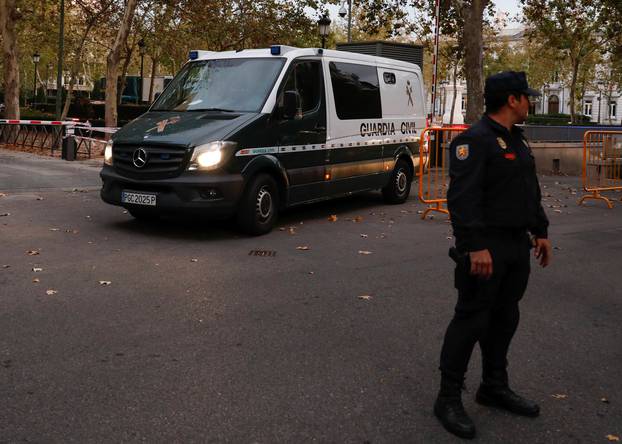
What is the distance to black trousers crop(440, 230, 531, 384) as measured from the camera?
3.75m

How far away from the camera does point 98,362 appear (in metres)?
4.59

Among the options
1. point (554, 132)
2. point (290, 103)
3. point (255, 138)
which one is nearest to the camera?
point (255, 138)

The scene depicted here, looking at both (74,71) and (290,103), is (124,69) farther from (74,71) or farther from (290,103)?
(290,103)

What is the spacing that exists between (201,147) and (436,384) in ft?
16.8

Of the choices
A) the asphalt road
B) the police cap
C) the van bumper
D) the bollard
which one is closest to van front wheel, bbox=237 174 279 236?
the van bumper

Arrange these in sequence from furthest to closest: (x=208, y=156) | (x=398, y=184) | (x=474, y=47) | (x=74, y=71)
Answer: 1. (x=74, y=71)
2. (x=474, y=47)
3. (x=398, y=184)
4. (x=208, y=156)

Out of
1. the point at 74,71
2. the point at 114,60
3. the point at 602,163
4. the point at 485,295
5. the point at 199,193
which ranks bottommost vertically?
the point at 485,295

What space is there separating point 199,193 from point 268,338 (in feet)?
12.9

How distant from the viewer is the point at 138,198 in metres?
9.10

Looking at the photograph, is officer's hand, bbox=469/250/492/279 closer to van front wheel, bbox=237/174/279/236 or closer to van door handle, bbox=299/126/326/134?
van front wheel, bbox=237/174/279/236

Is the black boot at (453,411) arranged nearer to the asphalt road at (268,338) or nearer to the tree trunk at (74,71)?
the asphalt road at (268,338)

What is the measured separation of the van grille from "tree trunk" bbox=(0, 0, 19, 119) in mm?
21310

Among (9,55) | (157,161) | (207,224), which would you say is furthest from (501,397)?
(9,55)

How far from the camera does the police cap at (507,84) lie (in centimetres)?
374
